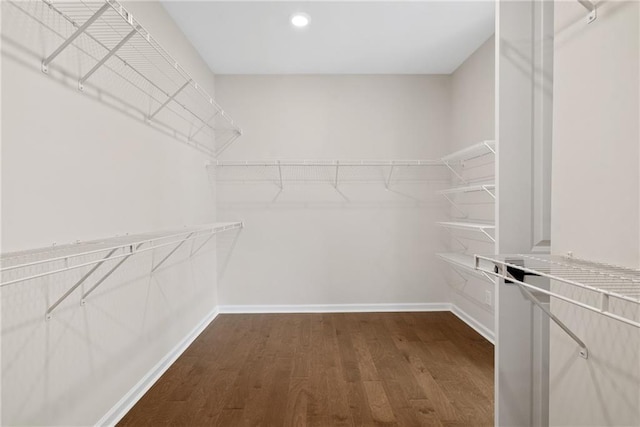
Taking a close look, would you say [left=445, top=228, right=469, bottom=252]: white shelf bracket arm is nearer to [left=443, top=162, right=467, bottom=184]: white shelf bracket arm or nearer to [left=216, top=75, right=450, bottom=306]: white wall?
[left=216, top=75, right=450, bottom=306]: white wall

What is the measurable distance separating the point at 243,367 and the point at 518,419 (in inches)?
62.5

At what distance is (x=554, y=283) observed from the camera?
1093 millimetres

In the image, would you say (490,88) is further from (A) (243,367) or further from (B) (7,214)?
(B) (7,214)

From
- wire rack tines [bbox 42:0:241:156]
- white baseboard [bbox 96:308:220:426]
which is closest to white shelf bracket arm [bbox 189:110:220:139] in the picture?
wire rack tines [bbox 42:0:241:156]

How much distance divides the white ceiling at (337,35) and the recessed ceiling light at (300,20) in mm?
34

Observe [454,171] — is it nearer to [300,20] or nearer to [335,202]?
[335,202]

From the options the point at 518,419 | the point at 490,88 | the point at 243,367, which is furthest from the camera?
the point at 490,88

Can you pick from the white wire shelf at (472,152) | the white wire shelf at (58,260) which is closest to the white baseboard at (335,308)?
the white wire shelf at (472,152)

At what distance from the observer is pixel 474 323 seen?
2900mm

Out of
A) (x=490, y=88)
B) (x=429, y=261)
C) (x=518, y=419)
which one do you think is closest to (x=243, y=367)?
(x=518, y=419)

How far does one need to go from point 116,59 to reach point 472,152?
2457 millimetres

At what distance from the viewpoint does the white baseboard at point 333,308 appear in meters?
3.35

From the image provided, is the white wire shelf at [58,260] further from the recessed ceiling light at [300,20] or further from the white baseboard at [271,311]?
the recessed ceiling light at [300,20]

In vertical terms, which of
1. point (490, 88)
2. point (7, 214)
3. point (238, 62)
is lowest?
point (7, 214)
